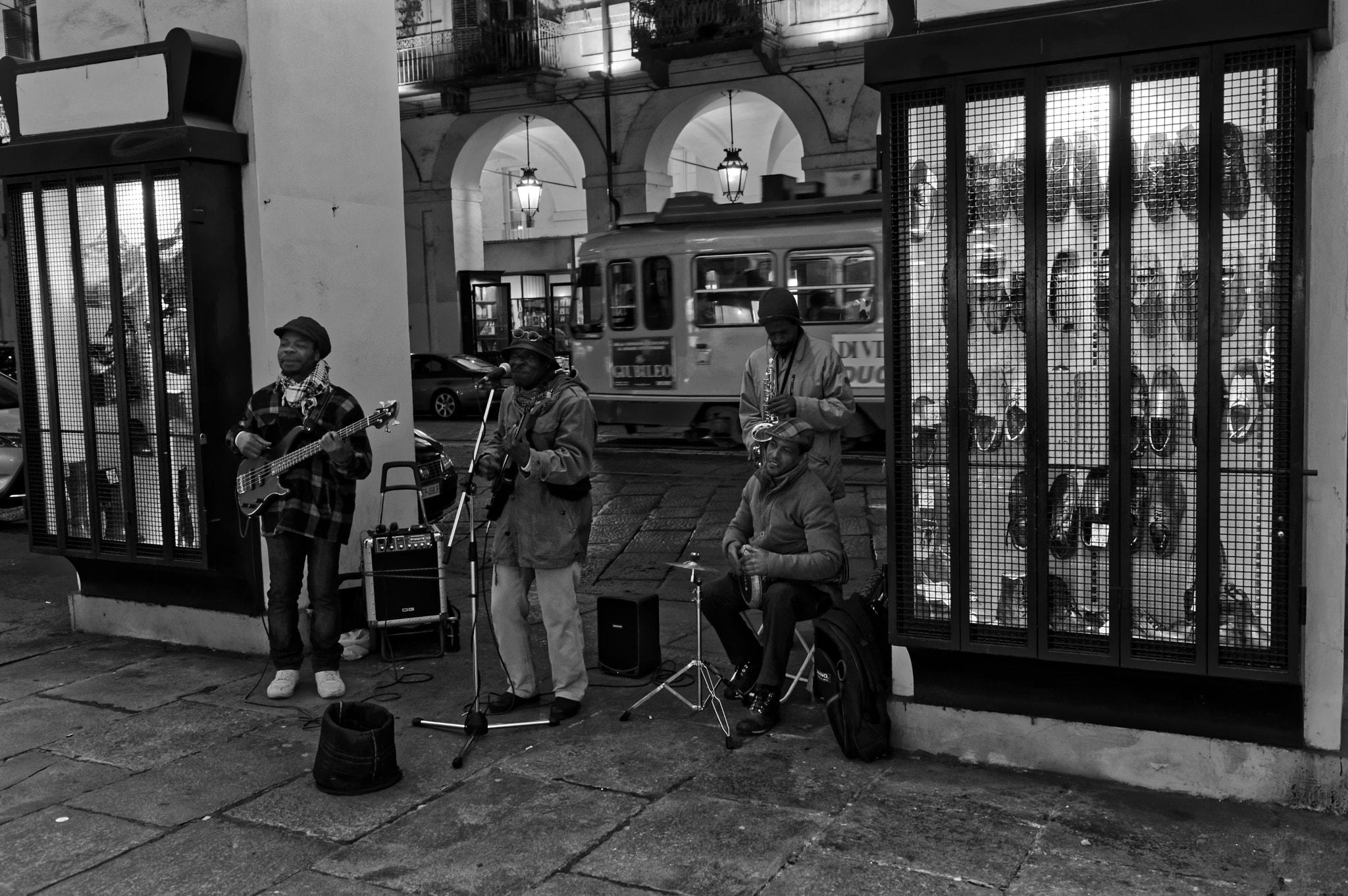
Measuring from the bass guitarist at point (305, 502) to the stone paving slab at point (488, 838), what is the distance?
5.22ft

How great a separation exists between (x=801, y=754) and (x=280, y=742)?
2245mm

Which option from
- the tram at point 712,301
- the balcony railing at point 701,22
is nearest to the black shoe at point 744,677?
the tram at point 712,301

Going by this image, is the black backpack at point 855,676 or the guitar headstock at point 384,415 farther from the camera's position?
the guitar headstock at point 384,415

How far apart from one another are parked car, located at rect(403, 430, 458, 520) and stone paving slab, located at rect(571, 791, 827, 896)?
5385 millimetres

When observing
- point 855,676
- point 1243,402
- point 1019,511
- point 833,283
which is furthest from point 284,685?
point 833,283

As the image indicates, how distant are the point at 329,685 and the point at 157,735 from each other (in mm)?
816

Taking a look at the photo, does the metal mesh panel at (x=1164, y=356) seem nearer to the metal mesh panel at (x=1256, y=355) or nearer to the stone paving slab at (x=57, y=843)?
the metal mesh panel at (x=1256, y=355)

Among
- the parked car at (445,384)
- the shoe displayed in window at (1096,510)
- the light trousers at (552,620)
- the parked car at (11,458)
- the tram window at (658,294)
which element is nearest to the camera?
the shoe displayed in window at (1096,510)

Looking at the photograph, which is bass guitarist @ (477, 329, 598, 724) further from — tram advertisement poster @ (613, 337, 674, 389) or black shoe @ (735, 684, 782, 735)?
tram advertisement poster @ (613, 337, 674, 389)

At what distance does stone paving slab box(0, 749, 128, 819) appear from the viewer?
4.81m

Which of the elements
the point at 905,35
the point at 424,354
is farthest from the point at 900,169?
the point at 424,354

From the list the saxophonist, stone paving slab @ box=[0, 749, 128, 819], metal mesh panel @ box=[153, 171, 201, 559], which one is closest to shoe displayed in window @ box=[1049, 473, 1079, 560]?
the saxophonist

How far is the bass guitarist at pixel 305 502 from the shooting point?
6.00m

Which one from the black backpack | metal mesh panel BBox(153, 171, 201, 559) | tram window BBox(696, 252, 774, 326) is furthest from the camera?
tram window BBox(696, 252, 774, 326)
